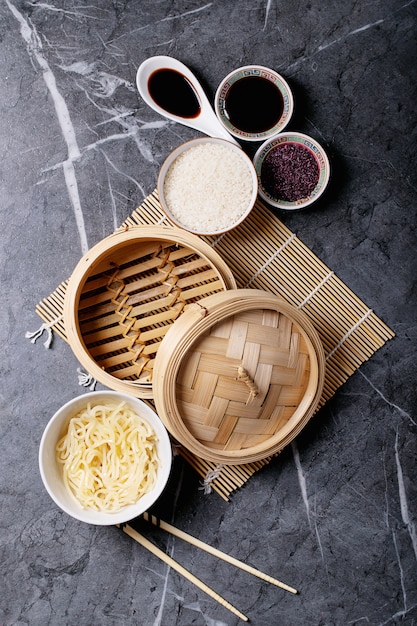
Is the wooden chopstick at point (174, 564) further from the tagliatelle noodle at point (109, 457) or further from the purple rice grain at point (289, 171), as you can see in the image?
the purple rice grain at point (289, 171)

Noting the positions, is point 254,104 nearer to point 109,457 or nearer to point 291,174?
point 291,174

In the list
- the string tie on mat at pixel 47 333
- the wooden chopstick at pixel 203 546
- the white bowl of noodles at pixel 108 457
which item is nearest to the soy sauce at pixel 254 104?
the string tie on mat at pixel 47 333

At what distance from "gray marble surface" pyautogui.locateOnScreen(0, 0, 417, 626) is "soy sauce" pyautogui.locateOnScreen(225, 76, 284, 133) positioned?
13 centimetres

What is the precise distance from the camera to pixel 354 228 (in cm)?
248

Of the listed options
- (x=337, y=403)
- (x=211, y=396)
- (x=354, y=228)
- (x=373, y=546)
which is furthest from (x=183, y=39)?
(x=373, y=546)

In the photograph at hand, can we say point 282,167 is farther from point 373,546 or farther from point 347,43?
point 373,546

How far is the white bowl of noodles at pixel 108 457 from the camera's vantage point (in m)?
2.25

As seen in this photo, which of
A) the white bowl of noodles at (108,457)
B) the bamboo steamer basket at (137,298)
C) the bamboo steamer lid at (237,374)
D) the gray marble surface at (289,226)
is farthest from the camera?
the gray marble surface at (289,226)

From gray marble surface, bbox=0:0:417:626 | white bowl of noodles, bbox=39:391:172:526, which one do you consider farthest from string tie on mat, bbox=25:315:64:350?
white bowl of noodles, bbox=39:391:172:526

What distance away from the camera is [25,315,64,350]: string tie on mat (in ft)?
8.17

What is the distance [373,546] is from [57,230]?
6.17 ft

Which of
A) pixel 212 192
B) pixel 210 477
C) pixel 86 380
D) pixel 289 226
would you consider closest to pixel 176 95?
pixel 212 192

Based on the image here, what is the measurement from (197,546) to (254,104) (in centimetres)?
184

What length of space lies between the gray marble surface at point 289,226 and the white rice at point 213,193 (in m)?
0.24
